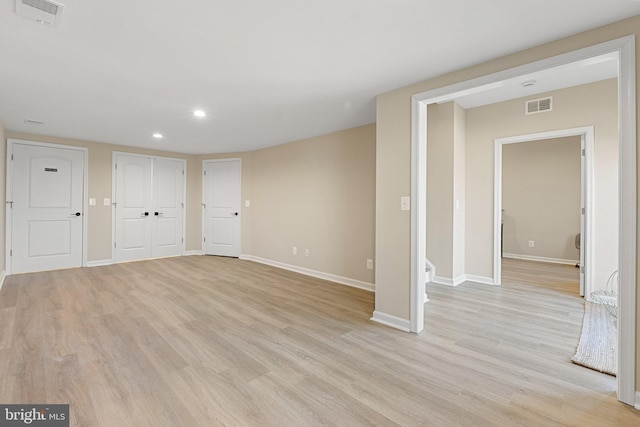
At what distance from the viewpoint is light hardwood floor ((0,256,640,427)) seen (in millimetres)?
1605

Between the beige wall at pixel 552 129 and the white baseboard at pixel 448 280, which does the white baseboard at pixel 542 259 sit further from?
the white baseboard at pixel 448 280

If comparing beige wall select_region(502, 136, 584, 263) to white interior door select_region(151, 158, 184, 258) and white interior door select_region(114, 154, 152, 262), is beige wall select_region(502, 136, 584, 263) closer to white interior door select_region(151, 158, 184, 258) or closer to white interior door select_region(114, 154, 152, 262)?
white interior door select_region(151, 158, 184, 258)

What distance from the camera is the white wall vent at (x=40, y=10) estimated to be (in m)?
1.60

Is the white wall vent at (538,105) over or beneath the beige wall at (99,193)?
over

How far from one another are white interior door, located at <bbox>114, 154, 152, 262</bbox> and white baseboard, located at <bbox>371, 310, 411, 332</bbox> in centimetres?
516

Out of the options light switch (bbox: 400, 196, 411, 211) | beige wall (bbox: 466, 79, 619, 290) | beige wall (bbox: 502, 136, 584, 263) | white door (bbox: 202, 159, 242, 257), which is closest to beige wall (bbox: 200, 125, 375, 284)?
white door (bbox: 202, 159, 242, 257)

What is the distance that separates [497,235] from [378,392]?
330 centimetres

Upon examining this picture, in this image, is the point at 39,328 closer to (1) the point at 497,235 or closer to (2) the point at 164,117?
(2) the point at 164,117

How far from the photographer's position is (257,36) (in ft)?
6.29

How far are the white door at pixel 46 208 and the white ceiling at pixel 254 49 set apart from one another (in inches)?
57.4

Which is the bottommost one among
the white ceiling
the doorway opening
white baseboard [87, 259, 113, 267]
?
white baseboard [87, 259, 113, 267]

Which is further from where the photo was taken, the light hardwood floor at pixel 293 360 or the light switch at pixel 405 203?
the light switch at pixel 405 203

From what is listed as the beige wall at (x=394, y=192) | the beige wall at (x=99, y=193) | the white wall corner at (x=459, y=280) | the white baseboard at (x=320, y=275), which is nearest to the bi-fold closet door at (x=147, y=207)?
the beige wall at (x=99, y=193)

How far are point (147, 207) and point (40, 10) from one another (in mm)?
4778
